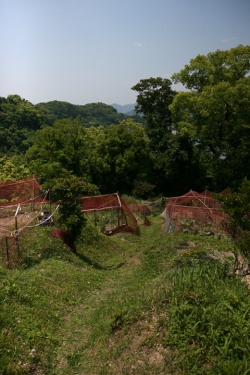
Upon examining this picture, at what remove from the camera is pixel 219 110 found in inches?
1029

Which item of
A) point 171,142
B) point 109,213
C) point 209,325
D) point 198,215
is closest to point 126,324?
point 209,325

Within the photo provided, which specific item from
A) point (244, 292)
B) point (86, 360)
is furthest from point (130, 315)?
point (244, 292)

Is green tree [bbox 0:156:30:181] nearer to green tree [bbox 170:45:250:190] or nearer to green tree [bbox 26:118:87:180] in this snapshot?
green tree [bbox 26:118:87:180]

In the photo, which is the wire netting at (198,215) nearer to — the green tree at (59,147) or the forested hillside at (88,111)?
the green tree at (59,147)

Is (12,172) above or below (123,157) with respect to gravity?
below

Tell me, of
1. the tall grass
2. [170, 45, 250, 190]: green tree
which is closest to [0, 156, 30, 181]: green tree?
[170, 45, 250, 190]: green tree

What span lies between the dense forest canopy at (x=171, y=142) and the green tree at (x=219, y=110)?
73mm

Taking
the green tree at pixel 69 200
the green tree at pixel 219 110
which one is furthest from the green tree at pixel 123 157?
the green tree at pixel 69 200

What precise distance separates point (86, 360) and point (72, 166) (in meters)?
25.2

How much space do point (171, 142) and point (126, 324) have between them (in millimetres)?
25957

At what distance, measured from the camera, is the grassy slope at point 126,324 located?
16.8 ft

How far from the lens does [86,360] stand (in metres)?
5.94

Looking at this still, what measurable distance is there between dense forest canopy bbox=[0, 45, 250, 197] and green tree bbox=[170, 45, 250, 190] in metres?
0.07

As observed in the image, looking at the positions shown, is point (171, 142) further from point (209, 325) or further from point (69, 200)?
point (209, 325)
